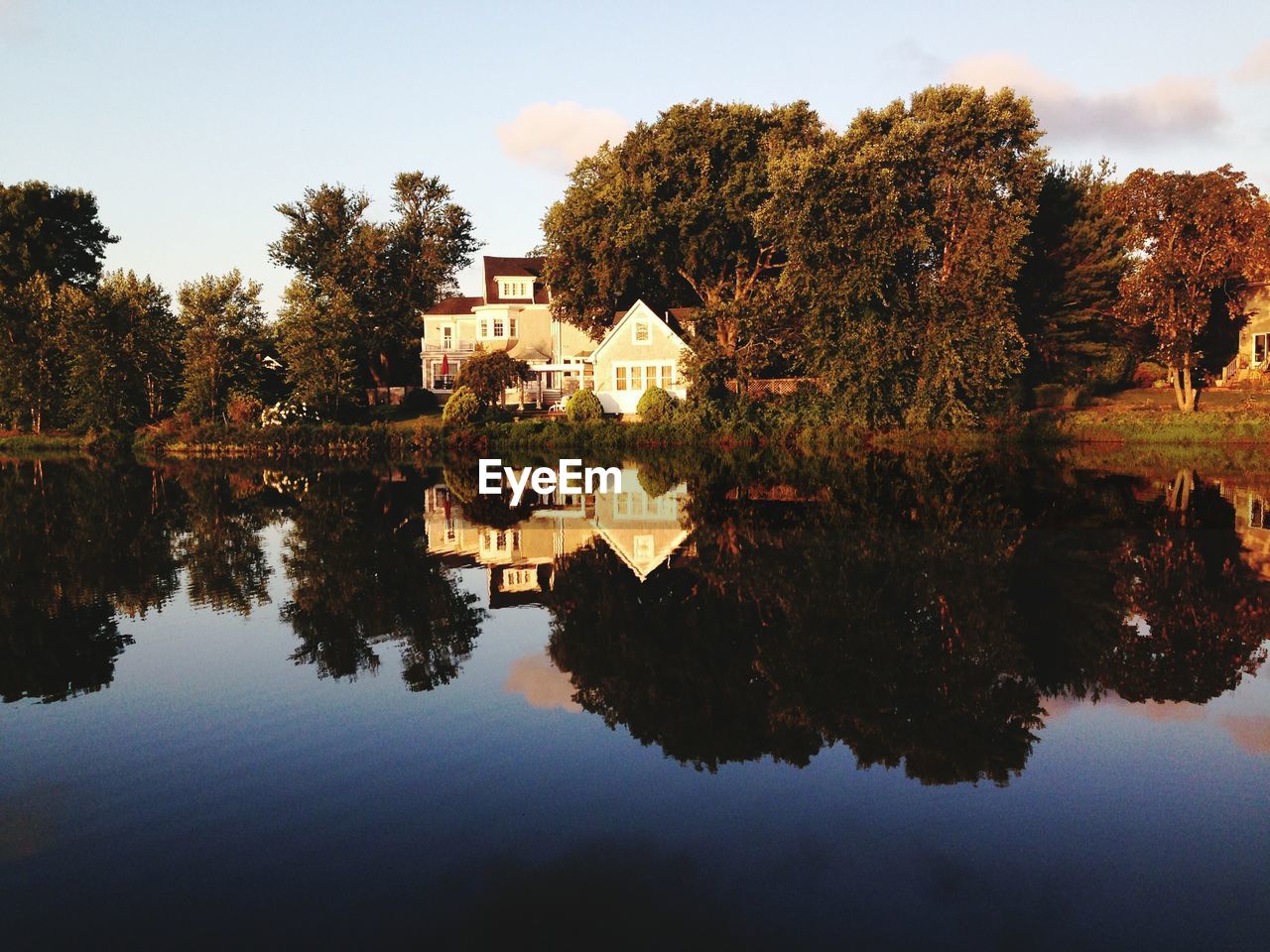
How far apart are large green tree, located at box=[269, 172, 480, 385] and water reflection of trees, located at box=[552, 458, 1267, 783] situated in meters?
54.4

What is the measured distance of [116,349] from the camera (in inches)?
2266

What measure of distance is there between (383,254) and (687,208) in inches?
1147

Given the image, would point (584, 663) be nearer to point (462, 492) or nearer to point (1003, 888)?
point (1003, 888)

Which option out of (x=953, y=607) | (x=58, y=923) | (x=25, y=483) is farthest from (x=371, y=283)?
(x=58, y=923)

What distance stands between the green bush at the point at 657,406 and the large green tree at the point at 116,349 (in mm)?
30915

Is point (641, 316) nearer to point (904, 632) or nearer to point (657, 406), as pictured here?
point (657, 406)

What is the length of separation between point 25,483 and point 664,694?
34.8 m

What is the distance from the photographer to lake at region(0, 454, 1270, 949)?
6.36 m

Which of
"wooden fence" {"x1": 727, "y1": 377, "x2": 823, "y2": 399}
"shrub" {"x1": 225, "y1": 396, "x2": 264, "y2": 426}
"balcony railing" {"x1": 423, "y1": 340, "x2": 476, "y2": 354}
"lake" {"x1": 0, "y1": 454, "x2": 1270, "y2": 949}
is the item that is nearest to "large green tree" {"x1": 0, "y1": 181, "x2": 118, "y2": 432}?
"shrub" {"x1": 225, "y1": 396, "x2": 264, "y2": 426}

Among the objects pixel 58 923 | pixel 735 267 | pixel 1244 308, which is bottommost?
pixel 58 923

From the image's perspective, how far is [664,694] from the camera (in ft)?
34.1

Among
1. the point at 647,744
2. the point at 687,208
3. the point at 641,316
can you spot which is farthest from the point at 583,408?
the point at 647,744

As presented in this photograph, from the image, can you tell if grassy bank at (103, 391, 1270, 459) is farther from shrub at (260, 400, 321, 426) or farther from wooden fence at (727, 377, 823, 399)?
wooden fence at (727, 377, 823, 399)

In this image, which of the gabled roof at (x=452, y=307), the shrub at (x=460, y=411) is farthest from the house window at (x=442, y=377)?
the shrub at (x=460, y=411)
